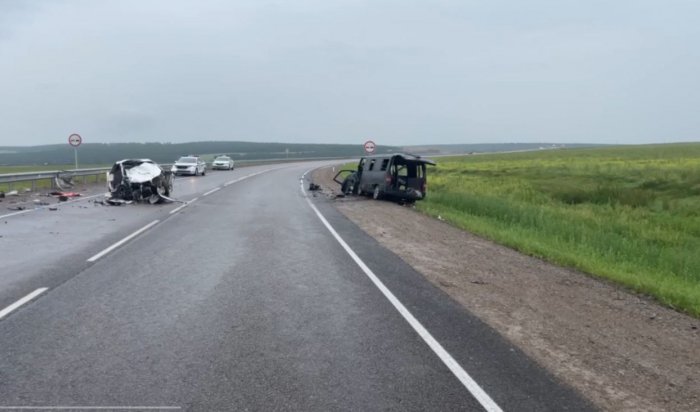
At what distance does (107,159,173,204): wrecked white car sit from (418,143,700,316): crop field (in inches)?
401

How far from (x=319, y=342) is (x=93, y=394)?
7.28 feet

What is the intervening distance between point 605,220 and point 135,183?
55.0 ft

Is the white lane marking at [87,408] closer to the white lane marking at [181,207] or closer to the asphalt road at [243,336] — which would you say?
the asphalt road at [243,336]

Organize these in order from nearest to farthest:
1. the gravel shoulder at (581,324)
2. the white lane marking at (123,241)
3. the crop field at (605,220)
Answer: the gravel shoulder at (581,324), the white lane marking at (123,241), the crop field at (605,220)

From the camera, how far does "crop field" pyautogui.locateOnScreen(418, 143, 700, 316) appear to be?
12195mm

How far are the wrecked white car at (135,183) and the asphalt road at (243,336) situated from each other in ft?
41.3

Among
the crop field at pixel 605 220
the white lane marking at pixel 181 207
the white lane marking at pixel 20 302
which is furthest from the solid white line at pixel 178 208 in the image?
the white lane marking at pixel 20 302

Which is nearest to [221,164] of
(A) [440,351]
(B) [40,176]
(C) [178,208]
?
(B) [40,176]

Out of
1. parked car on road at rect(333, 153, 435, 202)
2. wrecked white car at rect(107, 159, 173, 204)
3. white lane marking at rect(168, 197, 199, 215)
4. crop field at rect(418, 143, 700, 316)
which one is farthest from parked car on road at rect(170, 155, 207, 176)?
parked car on road at rect(333, 153, 435, 202)

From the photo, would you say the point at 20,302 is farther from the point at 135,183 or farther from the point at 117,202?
the point at 135,183

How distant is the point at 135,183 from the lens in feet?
82.7

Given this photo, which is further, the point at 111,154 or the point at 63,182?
the point at 111,154

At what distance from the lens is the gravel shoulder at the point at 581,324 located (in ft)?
18.1

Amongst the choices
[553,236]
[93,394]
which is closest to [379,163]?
[553,236]
